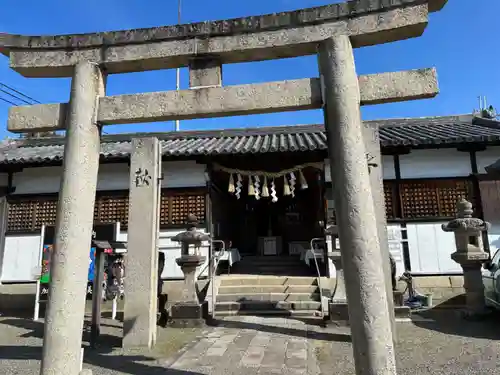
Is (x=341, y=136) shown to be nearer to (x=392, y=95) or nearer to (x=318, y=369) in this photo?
(x=392, y=95)

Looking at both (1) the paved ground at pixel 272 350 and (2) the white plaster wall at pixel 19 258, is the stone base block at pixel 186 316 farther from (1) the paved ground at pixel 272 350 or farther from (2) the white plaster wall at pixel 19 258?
(2) the white plaster wall at pixel 19 258

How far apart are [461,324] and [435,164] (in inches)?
205

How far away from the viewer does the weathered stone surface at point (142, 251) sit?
21.0 feet

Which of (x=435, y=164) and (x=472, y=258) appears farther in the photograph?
(x=435, y=164)

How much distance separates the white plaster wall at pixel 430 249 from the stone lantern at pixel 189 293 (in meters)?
6.56

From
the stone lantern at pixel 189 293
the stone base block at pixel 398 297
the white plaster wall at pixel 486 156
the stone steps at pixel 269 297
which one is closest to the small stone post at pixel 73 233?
the stone lantern at pixel 189 293

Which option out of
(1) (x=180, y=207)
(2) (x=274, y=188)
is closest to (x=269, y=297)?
(2) (x=274, y=188)

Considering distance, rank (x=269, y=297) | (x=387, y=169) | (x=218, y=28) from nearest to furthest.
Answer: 1. (x=218, y=28)
2. (x=269, y=297)
3. (x=387, y=169)

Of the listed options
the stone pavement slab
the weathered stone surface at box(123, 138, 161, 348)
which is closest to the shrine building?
the stone pavement slab

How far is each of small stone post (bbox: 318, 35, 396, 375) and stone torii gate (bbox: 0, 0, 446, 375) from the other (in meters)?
0.01

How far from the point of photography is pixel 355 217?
4031 millimetres

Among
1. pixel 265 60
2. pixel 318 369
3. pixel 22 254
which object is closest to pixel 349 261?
pixel 318 369

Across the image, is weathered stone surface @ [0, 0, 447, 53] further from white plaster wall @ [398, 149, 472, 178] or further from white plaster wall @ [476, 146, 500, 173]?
white plaster wall @ [476, 146, 500, 173]

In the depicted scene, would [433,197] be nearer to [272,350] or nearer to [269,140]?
[269,140]
